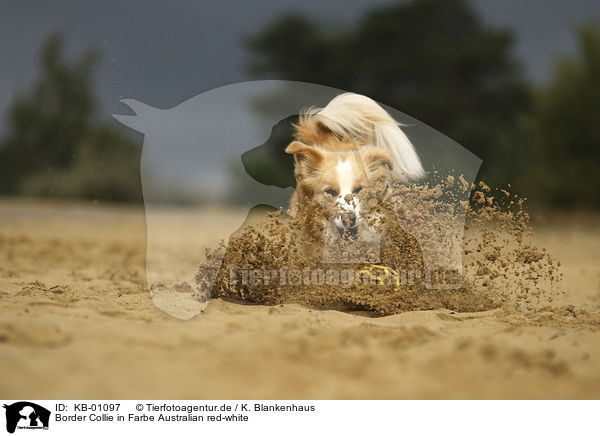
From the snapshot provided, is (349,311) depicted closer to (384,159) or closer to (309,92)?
(384,159)

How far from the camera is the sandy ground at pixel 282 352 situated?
209 centimetres

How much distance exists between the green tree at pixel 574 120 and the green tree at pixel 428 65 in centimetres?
105

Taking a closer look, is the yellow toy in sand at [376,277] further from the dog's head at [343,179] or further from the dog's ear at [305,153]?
the dog's ear at [305,153]

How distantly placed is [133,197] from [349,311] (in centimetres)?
1493

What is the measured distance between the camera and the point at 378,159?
423cm

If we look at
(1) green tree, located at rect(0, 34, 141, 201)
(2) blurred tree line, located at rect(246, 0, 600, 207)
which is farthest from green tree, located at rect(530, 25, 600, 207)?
(1) green tree, located at rect(0, 34, 141, 201)

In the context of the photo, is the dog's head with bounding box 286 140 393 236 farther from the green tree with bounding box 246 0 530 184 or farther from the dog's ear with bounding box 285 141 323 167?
the green tree with bounding box 246 0 530 184

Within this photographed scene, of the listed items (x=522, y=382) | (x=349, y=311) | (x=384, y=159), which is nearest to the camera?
(x=522, y=382)

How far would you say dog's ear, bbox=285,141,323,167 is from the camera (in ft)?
13.9

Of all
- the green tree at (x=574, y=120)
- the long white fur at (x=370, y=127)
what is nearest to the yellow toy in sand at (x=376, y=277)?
the long white fur at (x=370, y=127)

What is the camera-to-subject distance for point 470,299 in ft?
12.6
